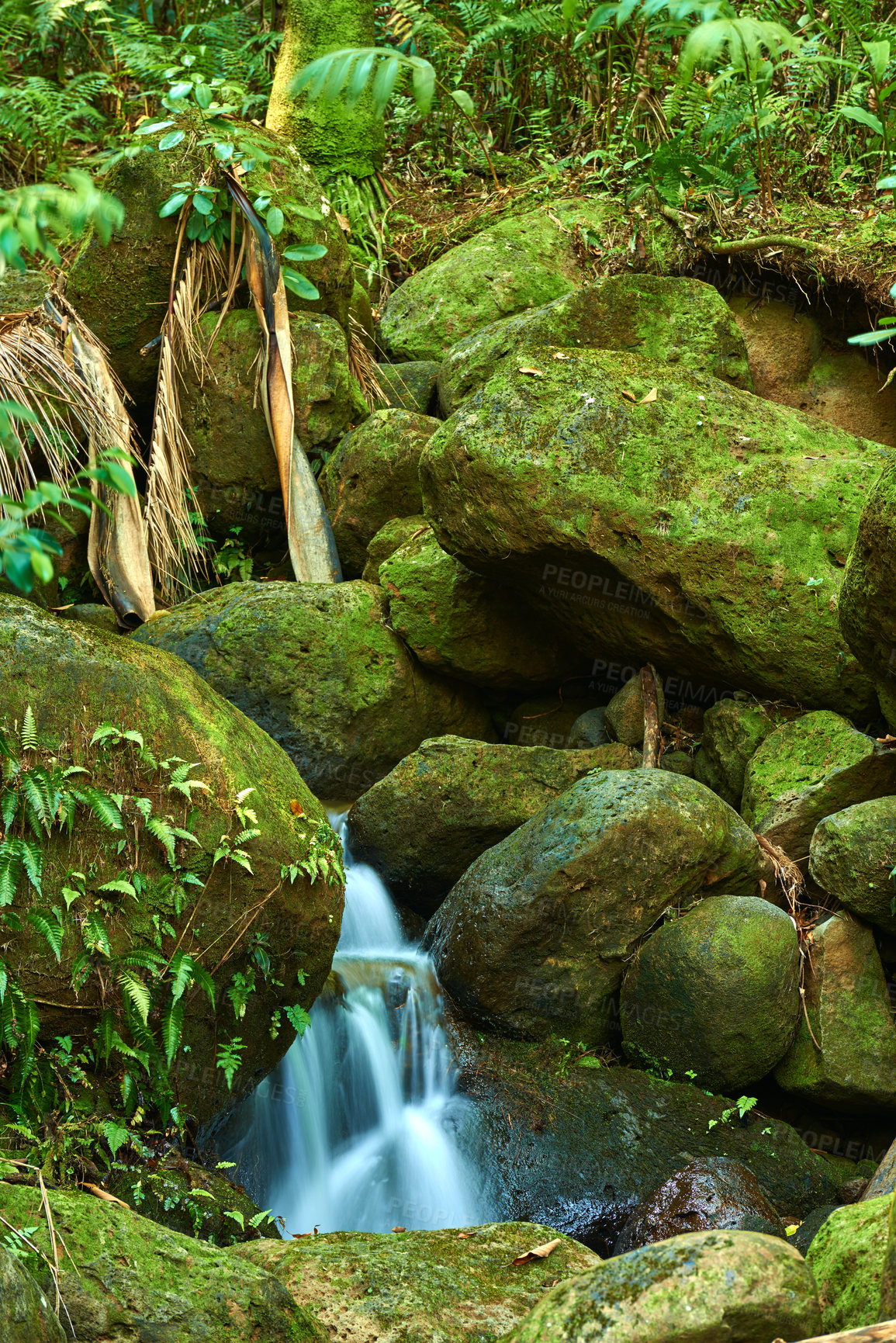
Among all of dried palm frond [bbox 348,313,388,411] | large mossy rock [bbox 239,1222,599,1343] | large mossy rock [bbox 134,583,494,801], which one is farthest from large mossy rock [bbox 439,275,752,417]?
large mossy rock [bbox 239,1222,599,1343]

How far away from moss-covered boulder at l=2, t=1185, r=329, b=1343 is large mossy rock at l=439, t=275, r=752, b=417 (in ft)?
17.5

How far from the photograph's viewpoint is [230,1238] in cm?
367

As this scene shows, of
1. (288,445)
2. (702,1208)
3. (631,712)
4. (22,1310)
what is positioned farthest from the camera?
(288,445)

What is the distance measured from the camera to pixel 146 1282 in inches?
108

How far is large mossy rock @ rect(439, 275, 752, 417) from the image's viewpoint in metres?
7.14

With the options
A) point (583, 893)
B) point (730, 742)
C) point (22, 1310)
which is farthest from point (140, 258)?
point (22, 1310)

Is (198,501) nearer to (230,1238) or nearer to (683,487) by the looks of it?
(683,487)

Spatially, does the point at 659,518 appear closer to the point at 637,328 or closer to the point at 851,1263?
the point at 637,328

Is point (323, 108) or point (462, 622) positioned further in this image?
point (323, 108)

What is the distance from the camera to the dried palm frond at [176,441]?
277 inches

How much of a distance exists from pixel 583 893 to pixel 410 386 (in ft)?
15.2

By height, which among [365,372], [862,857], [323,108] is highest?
[323,108]

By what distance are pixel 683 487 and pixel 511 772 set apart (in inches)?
71.6

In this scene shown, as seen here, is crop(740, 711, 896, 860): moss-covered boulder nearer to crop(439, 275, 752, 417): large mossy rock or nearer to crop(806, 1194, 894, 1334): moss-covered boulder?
crop(806, 1194, 894, 1334): moss-covered boulder
